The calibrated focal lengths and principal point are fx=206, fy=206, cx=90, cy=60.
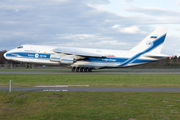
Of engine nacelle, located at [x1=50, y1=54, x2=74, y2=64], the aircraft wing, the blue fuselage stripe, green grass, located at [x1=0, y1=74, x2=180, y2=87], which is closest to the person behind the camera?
green grass, located at [x1=0, y1=74, x2=180, y2=87]

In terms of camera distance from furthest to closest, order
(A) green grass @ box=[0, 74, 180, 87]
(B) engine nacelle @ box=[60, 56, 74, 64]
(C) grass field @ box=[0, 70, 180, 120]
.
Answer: (B) engine nacelle @ box=[60, 56, 74, 64] < (A) green grass @ box=[0, 74, 180, 87] < (C) grass field @ box=[0, 70, 180, 120]

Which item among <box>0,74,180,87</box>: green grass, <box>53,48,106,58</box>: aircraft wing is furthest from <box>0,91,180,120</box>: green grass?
<box>53,48,106,58</box>: aircraft wing

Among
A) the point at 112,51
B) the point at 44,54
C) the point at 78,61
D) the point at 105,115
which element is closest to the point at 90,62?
the point at 78,61

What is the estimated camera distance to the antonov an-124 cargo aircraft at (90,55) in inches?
1436

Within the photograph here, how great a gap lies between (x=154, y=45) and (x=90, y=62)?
41.0 ft

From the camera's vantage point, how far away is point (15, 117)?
7855mm

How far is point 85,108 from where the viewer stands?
910 centimetres

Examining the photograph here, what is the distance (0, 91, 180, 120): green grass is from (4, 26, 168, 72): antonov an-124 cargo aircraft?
2532 centimetres

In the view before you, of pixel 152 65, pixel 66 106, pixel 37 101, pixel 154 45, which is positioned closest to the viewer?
pixel 66 106

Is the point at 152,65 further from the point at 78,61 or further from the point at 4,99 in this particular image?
the point at 4,99

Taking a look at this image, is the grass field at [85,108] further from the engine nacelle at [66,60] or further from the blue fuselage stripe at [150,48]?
the blue fuselage stripe at [150,48]

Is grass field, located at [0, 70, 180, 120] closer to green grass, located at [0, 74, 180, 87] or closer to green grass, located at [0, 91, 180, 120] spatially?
green grass, located at [0, 91, 180, 120]

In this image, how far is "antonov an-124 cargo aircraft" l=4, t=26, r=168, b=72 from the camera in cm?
3647

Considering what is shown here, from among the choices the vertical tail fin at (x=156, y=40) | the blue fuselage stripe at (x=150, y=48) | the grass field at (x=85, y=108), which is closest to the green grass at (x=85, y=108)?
the grass field at (x=85, y=108)
